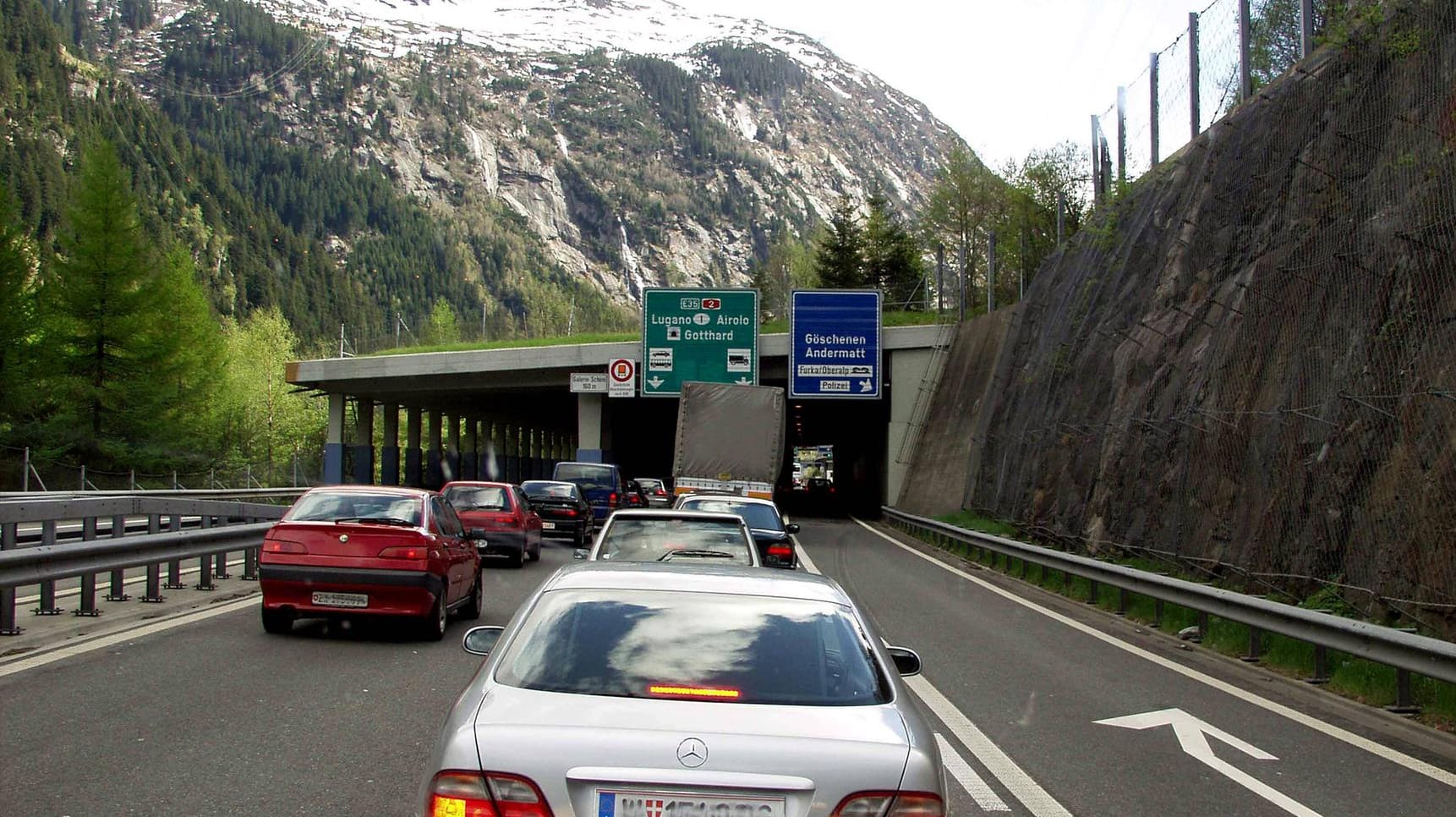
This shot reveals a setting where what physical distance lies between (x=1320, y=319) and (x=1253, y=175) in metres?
6.85

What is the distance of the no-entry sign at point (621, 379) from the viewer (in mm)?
46719

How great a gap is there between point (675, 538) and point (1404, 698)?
18.8ft

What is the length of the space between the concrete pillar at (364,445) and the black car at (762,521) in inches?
1752

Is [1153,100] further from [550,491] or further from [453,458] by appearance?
[453,458]

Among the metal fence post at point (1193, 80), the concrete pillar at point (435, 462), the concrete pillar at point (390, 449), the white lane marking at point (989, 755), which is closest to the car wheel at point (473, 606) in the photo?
the white lane marking at point (989, 755)

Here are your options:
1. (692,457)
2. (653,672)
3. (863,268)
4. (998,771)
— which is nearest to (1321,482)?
(998,771)

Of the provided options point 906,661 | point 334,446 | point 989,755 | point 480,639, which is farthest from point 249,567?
point 334,446

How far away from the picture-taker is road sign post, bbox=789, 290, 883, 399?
142 ft

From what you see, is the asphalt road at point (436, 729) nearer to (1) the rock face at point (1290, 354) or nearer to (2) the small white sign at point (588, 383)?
(1) the rock face at point (1290, 354)

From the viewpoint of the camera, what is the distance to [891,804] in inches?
146

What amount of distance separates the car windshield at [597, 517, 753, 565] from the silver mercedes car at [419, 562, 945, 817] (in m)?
6.11

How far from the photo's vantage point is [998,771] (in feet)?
24.0

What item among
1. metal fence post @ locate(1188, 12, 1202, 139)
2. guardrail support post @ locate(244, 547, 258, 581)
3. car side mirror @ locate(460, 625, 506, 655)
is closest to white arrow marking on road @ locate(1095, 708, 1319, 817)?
car side mirror @ locate(460, 625, 506, 655)

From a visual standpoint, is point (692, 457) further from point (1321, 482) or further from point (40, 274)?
point (40, 274)
